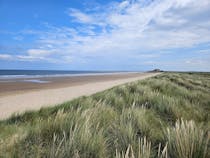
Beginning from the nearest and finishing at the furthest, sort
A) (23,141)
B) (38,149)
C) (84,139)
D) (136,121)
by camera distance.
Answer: (38,149)
(84,139)
(23,141)
(136,121)

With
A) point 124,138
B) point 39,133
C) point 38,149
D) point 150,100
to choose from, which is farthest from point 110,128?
point 150,100

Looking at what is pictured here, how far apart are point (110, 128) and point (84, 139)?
875 millimetres

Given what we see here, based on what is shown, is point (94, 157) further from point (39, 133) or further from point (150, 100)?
point (150, 100)

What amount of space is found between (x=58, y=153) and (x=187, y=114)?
338 cm

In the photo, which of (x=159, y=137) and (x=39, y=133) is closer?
(x=39, y=133)

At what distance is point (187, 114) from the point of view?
4.05 m

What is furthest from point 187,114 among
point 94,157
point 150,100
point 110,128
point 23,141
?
point 23,141

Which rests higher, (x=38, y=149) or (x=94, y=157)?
(x=38, y=149)

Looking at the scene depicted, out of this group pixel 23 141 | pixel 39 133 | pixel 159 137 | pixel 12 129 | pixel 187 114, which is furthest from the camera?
pixel 187 114

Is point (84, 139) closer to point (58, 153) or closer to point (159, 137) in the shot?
point (58, 153)

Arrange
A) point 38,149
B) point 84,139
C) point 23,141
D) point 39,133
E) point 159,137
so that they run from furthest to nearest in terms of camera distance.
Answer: point 159,137 → point 39,133 → point 23,141 → point 84,139 → point 38,149

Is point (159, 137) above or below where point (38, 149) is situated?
below

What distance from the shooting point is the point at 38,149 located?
1822 mm

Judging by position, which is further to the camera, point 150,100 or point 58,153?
point 150,100
